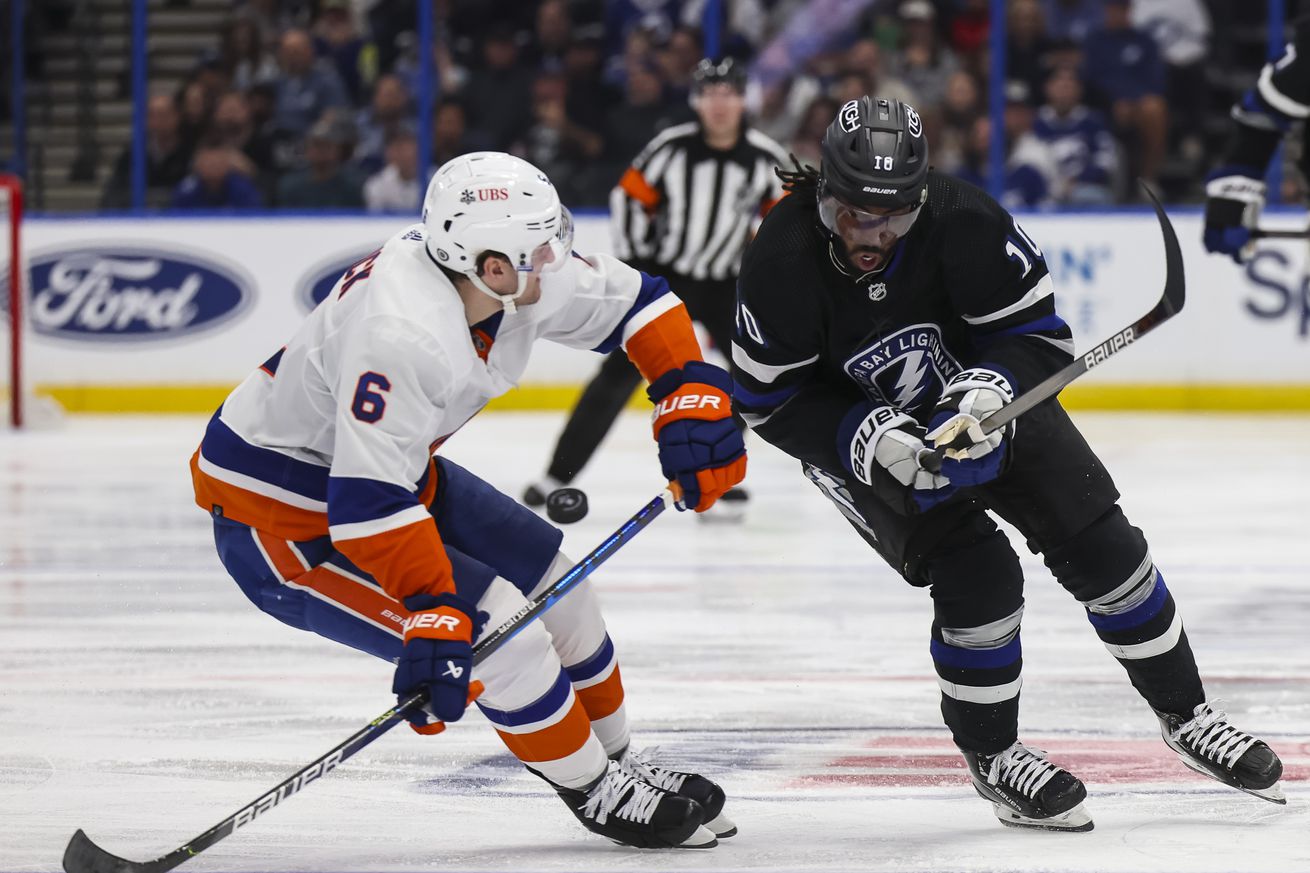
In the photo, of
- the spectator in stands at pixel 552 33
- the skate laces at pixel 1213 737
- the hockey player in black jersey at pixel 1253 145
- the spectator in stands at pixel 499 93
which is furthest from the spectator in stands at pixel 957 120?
the skate laces at pixel 1213 737

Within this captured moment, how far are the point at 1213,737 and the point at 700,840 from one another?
80cm

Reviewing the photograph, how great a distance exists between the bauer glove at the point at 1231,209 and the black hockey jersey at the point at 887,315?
8.13ft

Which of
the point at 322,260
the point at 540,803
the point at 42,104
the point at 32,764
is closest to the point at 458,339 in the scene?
the point at 540,803

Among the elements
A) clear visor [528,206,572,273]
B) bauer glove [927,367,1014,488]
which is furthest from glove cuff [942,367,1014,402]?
clear visor [528,206,572,273]

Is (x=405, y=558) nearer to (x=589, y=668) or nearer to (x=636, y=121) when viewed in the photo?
(x=589, y=668)

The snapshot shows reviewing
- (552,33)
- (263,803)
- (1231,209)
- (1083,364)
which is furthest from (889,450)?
(552,33)

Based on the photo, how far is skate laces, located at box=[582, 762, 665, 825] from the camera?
105 inches

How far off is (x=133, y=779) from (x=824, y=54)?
653 cm

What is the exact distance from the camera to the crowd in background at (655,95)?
875 centimetres

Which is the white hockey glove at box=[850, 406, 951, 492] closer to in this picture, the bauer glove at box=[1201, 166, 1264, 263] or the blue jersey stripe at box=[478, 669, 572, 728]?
the blue jersey stripe at box=[478, 669, 572, 728]

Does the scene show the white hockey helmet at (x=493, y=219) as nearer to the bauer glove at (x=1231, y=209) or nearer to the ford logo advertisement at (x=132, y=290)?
the bauer glove at (x=1231, y=209)

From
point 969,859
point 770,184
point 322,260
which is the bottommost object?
point 322,260

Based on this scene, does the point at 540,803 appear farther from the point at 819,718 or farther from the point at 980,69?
the point at 980,69

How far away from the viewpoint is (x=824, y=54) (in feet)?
29.3
